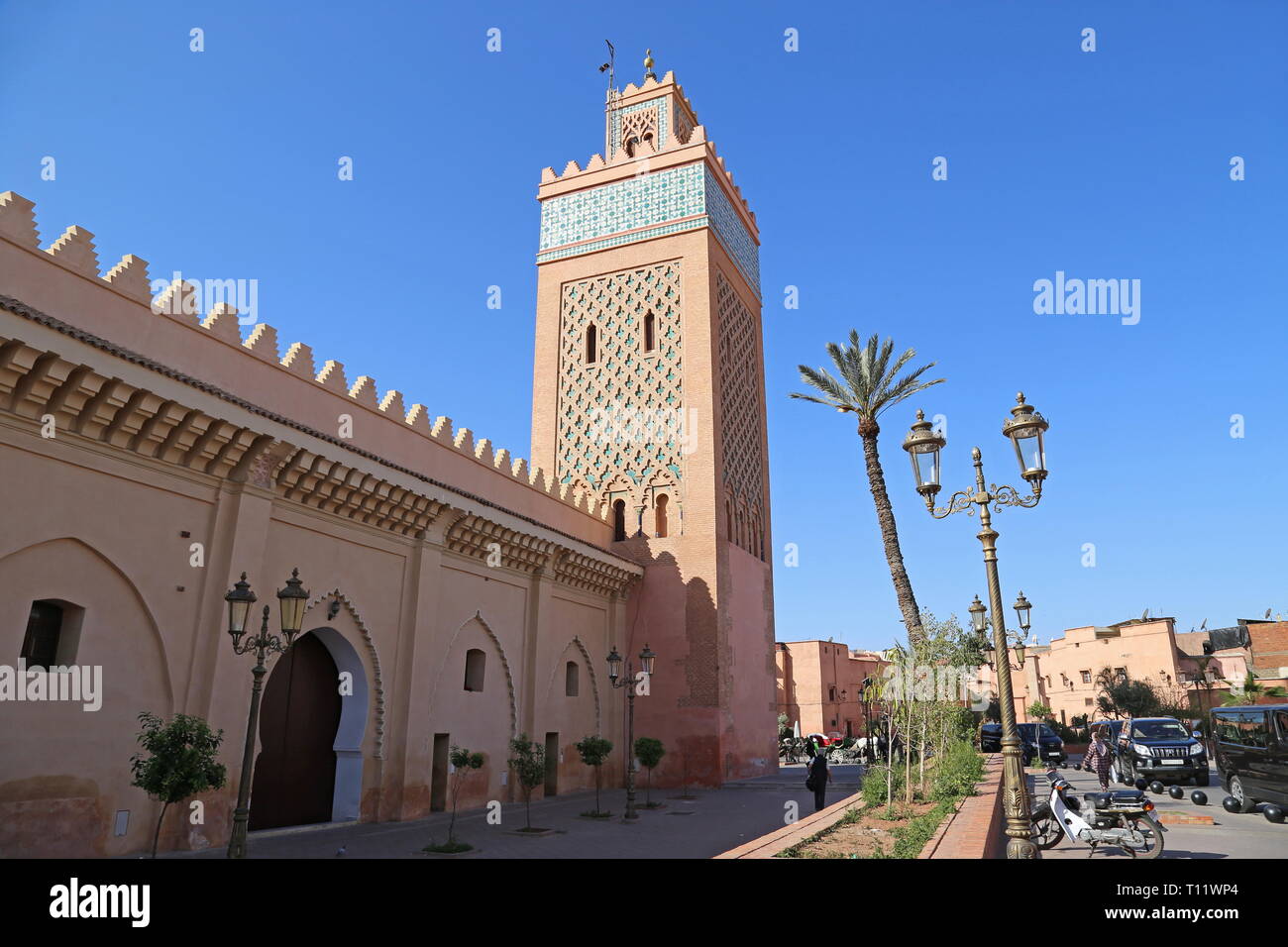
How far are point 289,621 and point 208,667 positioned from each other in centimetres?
280

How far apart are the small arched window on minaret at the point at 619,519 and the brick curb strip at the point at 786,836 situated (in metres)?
9.75

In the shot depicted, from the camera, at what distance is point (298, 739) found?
10.8 metres

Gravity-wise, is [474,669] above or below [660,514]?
below

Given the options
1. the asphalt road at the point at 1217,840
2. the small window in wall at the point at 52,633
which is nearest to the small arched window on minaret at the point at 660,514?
the asphalt road at the point at 1217,840

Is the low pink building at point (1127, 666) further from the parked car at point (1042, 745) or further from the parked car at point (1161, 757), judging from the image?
the parked car at point (1161, 757)

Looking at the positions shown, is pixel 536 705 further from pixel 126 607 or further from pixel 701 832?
pixel 126 607

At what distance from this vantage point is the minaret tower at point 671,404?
60.4 ft

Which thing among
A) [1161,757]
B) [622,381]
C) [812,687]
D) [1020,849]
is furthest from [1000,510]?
[812,687]

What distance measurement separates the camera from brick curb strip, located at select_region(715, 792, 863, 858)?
6637 mm

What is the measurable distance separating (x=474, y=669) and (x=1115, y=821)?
9.23 metres

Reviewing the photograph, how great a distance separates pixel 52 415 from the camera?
765cm

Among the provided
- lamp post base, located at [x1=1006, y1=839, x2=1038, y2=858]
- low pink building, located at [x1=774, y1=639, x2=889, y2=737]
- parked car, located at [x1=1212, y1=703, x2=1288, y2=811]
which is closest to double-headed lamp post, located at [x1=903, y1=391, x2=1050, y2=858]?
lamp post base, located at [x1=1006, y1=839, x2=1038, y2=858]

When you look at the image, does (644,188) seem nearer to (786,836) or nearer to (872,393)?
(872,393)
